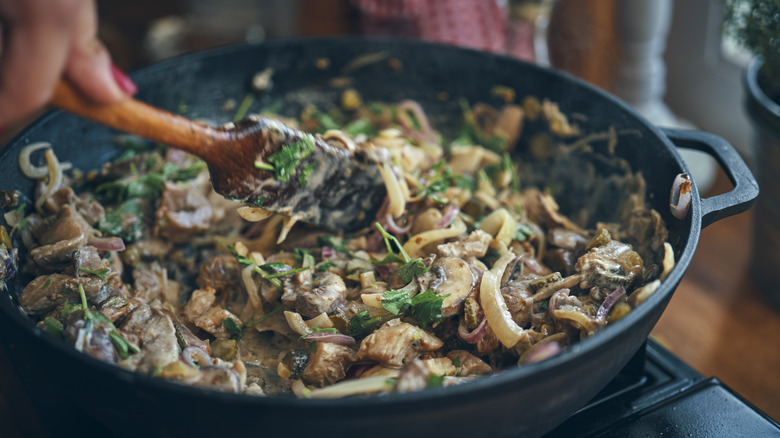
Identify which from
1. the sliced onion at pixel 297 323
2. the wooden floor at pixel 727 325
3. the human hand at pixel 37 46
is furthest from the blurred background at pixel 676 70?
the human hand at pixel 37 46

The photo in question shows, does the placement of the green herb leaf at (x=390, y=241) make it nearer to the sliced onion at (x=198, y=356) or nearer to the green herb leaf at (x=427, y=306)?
the green herb leaf at (x=427, y=306)

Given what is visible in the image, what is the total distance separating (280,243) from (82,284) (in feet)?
1.38

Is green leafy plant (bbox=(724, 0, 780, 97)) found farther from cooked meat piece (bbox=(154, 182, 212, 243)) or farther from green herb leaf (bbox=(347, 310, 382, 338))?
cooked meat piece (bbox=(154, 182, 212, 243))

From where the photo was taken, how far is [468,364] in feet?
3.83

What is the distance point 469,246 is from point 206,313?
0.54 meters

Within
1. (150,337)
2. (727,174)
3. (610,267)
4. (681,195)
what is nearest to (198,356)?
(150,337)

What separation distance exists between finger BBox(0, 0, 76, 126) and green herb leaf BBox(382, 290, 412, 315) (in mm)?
644

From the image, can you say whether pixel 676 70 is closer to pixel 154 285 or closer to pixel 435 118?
pixel 435 118

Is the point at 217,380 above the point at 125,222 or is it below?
above

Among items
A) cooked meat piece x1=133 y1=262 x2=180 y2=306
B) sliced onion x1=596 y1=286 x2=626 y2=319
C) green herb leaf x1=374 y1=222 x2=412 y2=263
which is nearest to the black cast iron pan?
sliced onion x1=596 y1=286 x2=626 y2=319

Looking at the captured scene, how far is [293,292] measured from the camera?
1303mm

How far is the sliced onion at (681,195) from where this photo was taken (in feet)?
3.88

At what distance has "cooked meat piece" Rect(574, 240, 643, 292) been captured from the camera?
3.98ft

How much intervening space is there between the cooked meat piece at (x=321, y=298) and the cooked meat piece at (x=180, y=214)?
379 mm
